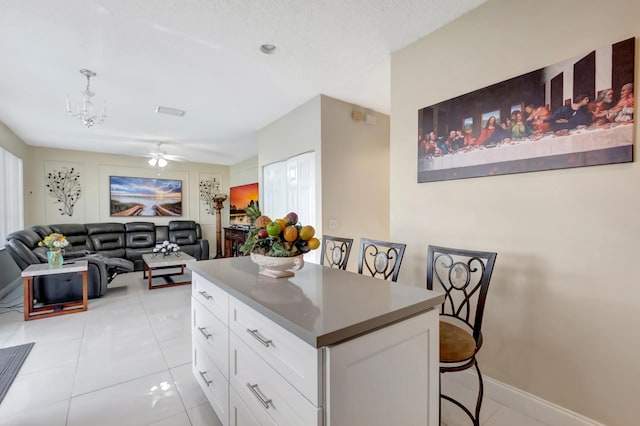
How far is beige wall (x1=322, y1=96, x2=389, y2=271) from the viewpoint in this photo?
11.1 ft

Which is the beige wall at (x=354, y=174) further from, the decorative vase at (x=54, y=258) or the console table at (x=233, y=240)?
the decorative vase at (x=54, y=258)

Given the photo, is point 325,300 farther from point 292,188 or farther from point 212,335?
point 292,188

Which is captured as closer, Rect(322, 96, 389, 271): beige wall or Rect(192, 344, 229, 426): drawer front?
Rect(192, 344, 229, 426): drawer front

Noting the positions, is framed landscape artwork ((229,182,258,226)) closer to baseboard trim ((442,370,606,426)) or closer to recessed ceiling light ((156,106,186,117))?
recessed ceiling light ((156,106,186,117))

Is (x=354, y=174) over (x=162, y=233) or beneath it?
over

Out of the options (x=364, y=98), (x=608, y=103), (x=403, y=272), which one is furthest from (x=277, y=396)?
(x=364, y=98)

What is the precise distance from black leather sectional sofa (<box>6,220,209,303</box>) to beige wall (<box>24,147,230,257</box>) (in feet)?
1.42

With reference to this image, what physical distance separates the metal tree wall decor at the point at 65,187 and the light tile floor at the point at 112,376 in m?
3.36

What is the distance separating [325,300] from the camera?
44.6 inches

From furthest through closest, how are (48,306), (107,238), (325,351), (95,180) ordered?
1. (95,180)
2. (107,238)
3. (48,306)
4. (325,351)

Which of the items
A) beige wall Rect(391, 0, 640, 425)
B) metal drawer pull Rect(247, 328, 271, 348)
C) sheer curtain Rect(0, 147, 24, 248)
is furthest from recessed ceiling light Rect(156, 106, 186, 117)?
metal drawer pull Rect(247, 328, 271, 348)

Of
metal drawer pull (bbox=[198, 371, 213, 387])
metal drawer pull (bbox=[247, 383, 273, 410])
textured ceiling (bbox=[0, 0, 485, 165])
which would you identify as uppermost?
textured ceiling (bbox=[0, 0, 485, 165])

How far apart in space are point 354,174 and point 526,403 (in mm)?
2666

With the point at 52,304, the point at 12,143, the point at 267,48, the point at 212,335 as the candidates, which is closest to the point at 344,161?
the point at 267,48
